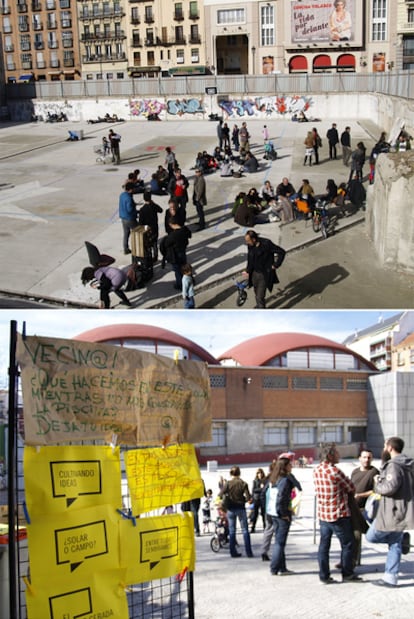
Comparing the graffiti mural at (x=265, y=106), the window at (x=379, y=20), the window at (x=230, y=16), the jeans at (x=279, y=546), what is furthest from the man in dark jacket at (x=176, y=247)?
the window at (x=230, y=16)

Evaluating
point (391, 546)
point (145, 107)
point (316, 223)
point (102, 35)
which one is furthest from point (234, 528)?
point (102, 35)

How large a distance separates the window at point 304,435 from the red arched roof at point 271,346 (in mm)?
4907

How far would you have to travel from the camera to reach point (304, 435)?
41.5 meters

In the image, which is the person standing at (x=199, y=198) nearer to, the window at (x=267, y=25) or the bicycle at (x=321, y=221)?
the bicycle at (x=321, y=221)

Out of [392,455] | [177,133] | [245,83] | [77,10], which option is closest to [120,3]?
[77,10]

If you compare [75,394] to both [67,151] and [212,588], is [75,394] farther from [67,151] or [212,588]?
[67,151]

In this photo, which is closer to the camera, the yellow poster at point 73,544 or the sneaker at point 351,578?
the yellow poster at point 73,544

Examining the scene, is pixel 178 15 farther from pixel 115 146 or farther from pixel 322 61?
pixel 115 146

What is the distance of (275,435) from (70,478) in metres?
37.2

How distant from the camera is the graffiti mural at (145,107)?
52.4 m

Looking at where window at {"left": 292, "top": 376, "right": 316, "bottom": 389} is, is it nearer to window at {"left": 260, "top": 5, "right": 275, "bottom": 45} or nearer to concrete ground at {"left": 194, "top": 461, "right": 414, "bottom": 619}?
concrete ground at {"left": 194, "top": 461, "right": 414, "bottom": 619}

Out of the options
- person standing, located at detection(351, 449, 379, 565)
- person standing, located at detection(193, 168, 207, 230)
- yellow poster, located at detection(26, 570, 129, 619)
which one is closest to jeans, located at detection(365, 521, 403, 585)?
person standing, located at detection(351, 449, 379, 565)

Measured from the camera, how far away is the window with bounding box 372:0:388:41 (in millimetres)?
74688

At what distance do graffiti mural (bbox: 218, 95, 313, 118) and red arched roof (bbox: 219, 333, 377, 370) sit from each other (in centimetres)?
1783
